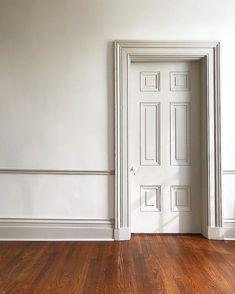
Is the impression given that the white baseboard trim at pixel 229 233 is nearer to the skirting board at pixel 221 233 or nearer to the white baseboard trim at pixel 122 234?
the skirting board at pixel 221 233

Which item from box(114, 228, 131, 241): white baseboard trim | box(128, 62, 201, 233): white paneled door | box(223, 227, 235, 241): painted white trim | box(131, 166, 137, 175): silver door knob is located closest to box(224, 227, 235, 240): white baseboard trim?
box(223, 227, 235, 241): painted white trim

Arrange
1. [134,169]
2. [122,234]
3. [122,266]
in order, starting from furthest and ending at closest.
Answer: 1. [134,169]
2. [122,234]
3. [122,266]

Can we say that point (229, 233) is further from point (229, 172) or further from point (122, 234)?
point (122, 234)

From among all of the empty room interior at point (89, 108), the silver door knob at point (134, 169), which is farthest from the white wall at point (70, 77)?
the silver door knob at point (134, 169)

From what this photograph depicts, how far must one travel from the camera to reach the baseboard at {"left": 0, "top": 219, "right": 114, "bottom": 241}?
3.29 metres

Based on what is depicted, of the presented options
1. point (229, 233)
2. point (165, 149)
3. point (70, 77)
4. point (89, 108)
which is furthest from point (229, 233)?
point (70, 77)

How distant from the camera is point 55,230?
3.30m

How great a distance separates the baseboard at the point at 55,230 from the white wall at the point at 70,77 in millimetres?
85

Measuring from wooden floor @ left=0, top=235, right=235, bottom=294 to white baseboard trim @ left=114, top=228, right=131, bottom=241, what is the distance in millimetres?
77

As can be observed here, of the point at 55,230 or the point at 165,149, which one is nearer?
the point at 55,230

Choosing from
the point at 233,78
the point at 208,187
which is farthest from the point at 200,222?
the point at 233,78

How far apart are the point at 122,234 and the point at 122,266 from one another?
748 mm

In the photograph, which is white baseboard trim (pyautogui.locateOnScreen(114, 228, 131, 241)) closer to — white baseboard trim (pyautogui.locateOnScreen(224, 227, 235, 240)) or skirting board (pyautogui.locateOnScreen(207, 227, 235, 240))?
skirting board (pyautogui.locateOnScreen(207, 227, 235, 240))

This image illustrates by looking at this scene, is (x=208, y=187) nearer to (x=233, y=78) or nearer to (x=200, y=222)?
(x=200, y=222)
